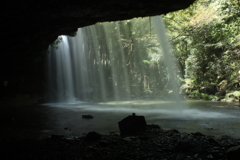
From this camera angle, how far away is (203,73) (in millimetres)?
22672

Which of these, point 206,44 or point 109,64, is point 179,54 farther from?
point 109,64

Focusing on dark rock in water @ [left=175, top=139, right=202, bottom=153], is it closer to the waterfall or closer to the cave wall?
the cave wall

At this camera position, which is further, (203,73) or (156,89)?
(156,89)

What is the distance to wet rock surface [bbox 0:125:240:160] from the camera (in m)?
3.68

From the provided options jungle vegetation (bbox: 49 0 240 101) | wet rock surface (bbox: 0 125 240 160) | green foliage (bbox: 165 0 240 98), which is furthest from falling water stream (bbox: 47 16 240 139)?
wet rock surface (bbox: 0 125 240 160)

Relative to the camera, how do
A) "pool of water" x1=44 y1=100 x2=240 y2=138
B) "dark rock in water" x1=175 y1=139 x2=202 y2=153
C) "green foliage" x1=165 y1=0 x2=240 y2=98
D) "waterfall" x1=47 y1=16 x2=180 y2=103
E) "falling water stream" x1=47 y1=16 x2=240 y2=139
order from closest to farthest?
"dark rock in water" x1=175 y1=139 x2=202 y2=153 < "pool of water" x1=44 y1=100 x2=240 y2=138 < "green foliage" x1=165 y1=0 x2=240 y2=98 < "falling water stream" x1=47 y1=16 x2=240 y2=139 < "waterfall" x1=47 y1=16 x2=180 y2=103

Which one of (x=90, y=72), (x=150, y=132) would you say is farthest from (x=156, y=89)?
(x=150, y=132)

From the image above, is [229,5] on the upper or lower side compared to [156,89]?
upper

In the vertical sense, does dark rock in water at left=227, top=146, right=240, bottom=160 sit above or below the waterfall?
below

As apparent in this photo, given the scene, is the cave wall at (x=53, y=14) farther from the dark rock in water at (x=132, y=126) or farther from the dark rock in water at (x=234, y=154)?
the dark rock in water at (x=234, y=154)

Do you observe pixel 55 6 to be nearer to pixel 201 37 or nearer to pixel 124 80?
pixel 201 37

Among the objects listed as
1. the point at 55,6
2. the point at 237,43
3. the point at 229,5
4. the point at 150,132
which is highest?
the point at 229,5

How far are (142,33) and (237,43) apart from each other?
14.1 meters

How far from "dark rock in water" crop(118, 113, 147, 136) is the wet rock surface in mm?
590
